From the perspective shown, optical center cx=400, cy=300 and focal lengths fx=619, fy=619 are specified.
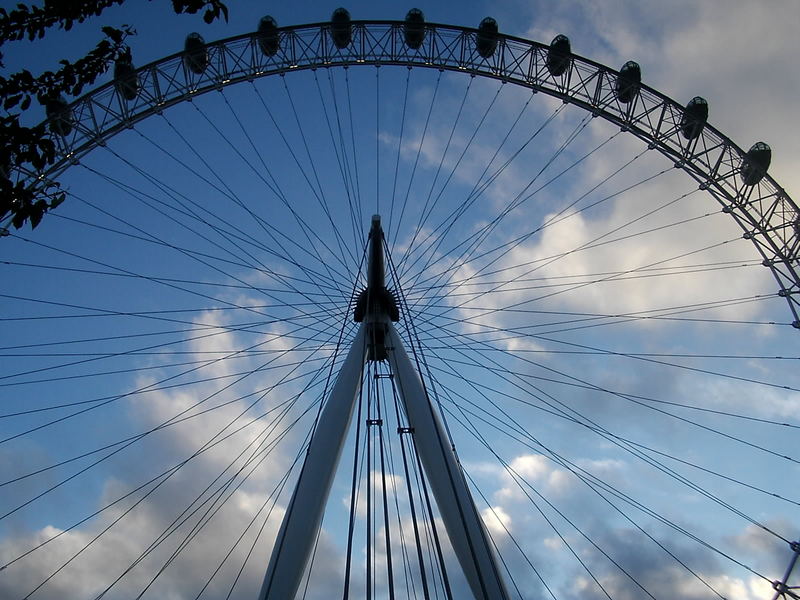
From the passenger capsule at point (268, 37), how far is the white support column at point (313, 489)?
13.9m

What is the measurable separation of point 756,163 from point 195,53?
2221 centimetres

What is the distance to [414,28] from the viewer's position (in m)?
25.7

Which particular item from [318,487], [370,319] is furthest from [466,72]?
[318,487]

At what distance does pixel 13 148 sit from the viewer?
6465 mm

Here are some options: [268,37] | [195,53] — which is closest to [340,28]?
[268,37]

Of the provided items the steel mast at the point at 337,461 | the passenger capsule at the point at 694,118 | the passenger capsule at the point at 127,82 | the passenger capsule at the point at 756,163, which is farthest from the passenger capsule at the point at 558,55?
the passenger capsule at the point at 127,82

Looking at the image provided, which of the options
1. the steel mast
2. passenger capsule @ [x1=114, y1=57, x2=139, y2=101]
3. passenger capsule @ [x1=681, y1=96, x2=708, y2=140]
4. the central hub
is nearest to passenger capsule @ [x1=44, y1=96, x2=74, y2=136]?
passenger capsule @ [x1=114, y1=57, x2=139, y2=101]

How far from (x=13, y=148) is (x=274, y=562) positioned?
1024 cm

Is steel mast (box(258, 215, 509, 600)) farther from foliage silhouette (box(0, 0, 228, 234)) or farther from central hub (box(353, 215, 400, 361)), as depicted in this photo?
foliage silhouette (box(0, 0, 228, 234))

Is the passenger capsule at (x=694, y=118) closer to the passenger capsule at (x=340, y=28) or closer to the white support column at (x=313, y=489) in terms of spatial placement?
the passenger capsule at (x=340, y=28)

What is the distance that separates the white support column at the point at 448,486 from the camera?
1315 cm

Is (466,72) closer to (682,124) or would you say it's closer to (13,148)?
(682,124)

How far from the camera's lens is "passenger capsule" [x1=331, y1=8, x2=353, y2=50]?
25.6 m

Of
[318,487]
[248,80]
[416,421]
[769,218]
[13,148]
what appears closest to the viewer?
[13,148]
